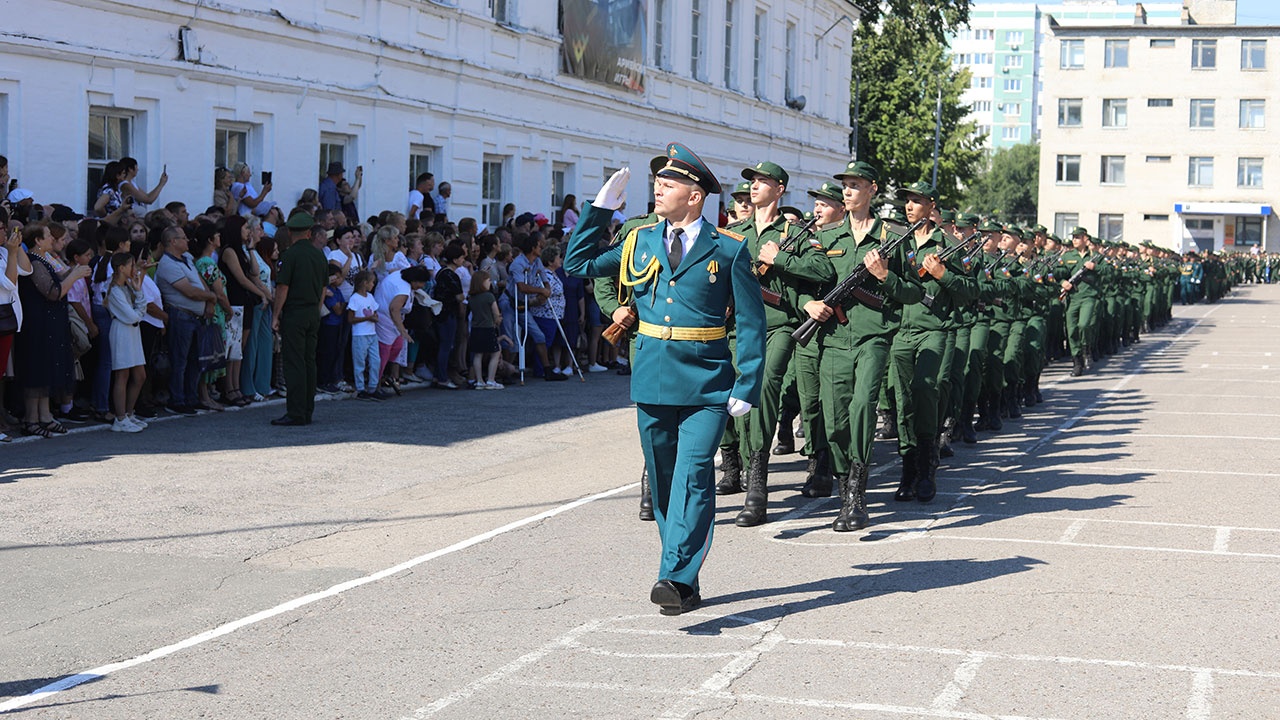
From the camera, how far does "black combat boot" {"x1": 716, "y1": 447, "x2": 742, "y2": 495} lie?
10.9m

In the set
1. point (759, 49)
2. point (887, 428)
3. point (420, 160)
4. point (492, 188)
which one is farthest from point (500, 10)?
point (759, 49)

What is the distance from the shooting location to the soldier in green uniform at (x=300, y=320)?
1377 centimetres

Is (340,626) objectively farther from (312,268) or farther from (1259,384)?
(1259,384)

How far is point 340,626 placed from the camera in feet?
22.9

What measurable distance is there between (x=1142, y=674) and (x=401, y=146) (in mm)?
17294

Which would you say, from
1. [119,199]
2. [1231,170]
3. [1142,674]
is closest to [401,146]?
[119,199]

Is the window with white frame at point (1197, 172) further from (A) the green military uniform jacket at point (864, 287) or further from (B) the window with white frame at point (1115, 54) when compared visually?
(A) the green military uniform jacket at point (864, 287)

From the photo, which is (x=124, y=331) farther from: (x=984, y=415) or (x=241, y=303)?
(x=984, y=415)

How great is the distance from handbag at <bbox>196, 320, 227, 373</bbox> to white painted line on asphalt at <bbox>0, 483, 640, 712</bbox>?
5.10 metres

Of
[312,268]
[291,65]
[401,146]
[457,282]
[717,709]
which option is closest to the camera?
[717,709]

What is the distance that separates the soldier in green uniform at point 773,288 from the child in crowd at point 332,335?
21.0 feet

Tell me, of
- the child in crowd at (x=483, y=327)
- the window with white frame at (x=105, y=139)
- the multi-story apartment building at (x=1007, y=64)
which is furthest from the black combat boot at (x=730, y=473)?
the multi-story apartment building at (x=1007, y=64)

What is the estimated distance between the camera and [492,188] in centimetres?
2538

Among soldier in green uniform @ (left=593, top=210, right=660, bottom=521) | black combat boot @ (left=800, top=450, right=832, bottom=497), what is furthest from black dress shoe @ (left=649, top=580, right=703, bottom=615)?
black combat boot @ (left=800, top=450, right=832, bottom=497)
